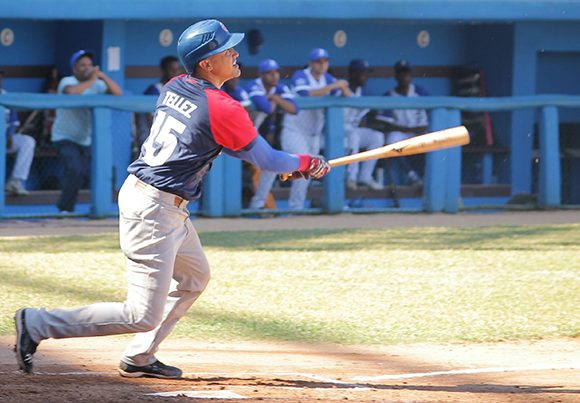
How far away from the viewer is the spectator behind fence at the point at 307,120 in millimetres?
12797

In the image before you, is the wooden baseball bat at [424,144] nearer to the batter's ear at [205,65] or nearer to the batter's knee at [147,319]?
the batter's ear at [205,65]

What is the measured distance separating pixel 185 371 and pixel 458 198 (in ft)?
25.3

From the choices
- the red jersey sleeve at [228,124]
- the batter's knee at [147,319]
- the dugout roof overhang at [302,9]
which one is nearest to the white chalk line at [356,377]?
the batter's knee at [147,319]

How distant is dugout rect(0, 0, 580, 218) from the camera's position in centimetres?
1351

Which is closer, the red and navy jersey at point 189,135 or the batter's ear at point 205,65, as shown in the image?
the red and navy jersey at point 189,135

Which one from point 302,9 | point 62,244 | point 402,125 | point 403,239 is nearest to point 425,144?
point 403,239

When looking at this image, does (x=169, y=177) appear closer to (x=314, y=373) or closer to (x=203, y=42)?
(x=203, y=42)

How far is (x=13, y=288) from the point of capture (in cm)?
859

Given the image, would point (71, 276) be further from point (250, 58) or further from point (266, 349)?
point (250, 58)

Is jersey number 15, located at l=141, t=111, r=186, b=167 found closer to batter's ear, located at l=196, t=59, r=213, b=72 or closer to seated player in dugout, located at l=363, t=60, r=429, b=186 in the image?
batter's ear, located at l=196, t=59, r=213, b=72

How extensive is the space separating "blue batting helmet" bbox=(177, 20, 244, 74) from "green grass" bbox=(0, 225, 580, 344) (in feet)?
7.54

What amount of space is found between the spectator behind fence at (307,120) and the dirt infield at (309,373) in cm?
575

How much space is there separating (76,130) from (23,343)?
681cm

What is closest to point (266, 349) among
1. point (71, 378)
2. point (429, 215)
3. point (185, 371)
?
point (185, 371)
